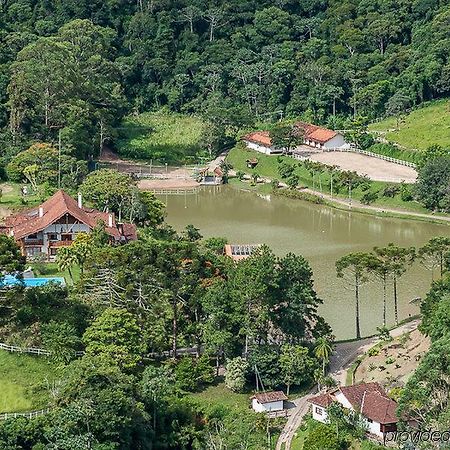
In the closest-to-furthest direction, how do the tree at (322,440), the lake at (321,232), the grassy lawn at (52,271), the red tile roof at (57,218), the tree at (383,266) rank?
the tree at (322,440)
the tree at (383,266)
the grassy lawn at (52,271)
the lake at (321,232)
the red tile roof at (57,218)

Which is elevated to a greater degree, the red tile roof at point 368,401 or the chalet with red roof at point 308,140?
the chalet with red roof at point 308,140

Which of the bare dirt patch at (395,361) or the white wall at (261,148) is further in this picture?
the white wall at (261,148)

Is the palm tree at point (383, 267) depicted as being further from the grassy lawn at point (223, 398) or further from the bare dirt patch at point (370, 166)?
the bare dirt patch at point (370, 166)

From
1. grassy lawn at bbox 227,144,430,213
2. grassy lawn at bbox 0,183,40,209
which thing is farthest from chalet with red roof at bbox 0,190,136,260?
grassy lawn at bbox 227,144,430,213

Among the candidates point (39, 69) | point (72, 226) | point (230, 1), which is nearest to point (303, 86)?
point (230, 1)

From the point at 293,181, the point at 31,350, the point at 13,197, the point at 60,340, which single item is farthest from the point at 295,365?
the point at 293,181

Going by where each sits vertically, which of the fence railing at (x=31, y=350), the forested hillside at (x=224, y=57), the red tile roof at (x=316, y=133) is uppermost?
the forested hillside at (x=224, y=57)

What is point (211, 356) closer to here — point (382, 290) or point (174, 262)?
point (174, 262)

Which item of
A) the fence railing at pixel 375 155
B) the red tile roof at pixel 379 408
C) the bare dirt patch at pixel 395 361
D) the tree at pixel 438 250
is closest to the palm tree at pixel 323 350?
the bare dirt patch at pixel 395 361
